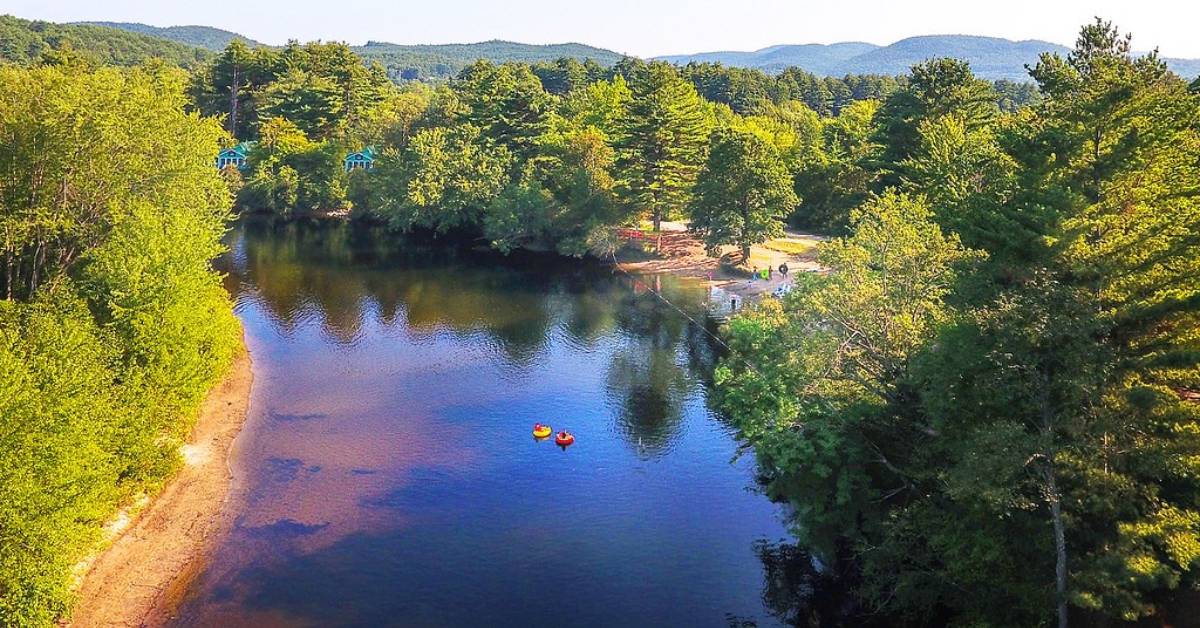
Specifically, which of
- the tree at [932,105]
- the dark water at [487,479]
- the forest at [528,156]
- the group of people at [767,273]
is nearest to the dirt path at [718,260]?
the group of people at [767,273]

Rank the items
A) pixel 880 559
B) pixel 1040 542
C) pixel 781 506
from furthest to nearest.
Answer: pixel 781 506
pixel 880 559
pixel 1040 542

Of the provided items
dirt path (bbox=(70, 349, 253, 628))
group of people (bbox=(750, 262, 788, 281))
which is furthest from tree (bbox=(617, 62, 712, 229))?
dirt path (bbox=(70, 349, 253, 628))

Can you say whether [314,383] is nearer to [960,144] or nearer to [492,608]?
[492,608]

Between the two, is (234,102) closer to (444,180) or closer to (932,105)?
(444,180)

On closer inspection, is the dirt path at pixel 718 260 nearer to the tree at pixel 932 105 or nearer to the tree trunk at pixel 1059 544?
the tree at pixel 932 105

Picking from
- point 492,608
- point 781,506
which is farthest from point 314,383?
point 781,506

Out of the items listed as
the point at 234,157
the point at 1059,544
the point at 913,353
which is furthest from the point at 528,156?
the point at 1059,544
